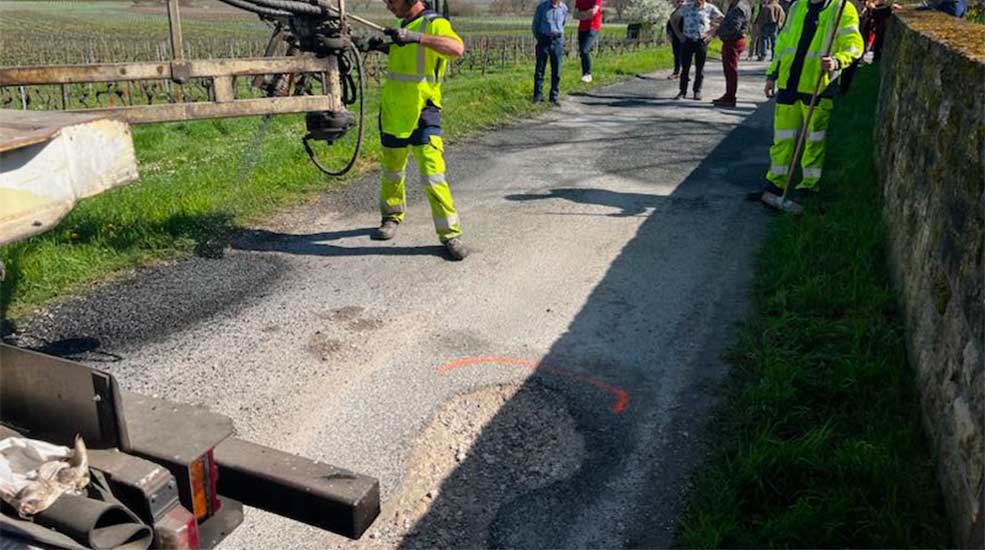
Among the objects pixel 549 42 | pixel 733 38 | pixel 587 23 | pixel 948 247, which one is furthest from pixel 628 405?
pixel 587 23

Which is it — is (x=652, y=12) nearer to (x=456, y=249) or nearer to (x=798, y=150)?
(x=798, y=150)

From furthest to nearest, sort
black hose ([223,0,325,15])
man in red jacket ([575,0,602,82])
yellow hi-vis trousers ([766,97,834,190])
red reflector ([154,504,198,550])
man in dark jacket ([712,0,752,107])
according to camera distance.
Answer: man in red jacket ([575,0,602,82]) < man in dark jacket ([712,0,752,107]) < yellow hi-vis trousers ([766,97,834,190]) < black hose ([223,0,325,15]) < red reflector ([154,504,198,550])

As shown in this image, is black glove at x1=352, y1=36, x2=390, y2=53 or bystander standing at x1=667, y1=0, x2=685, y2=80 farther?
bystander standing at x1=667, y1=0, x2=685, y2=80

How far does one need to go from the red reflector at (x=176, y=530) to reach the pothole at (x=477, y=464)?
131cm

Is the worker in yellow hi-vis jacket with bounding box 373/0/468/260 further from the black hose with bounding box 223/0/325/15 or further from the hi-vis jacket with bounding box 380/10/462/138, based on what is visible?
the black hose with bounding box 223/0/325/15

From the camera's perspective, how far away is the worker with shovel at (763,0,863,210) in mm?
6602

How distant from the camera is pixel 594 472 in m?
3.54

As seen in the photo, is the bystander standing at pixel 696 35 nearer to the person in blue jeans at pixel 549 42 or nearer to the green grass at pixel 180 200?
the person in blue jeans at pixel 549 42

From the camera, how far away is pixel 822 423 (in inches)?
146

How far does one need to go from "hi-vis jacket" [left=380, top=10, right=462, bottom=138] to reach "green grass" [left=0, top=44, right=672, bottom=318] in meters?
1.72

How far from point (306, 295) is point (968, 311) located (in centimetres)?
377

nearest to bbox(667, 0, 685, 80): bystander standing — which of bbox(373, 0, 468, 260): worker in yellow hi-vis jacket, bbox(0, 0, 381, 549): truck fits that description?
bbox(373, 0, 468, 260): worker in yellow hi-vis jacket

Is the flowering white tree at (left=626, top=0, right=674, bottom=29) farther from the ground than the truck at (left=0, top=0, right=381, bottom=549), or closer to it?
farther from the ground

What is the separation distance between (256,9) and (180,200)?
3.20 metres
